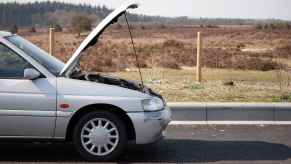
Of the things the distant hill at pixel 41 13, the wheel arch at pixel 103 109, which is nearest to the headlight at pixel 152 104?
the wheel arch at pixel 103 109

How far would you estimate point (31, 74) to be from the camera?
7.38 meters

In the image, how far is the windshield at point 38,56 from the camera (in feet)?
25.5

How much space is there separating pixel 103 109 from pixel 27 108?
897 millimetres

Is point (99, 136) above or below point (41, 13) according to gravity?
below

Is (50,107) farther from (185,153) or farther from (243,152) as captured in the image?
(243,152)

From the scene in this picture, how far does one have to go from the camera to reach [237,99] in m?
12.5

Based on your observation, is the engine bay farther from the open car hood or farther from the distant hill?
the distant hill

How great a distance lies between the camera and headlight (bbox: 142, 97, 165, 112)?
7.59m

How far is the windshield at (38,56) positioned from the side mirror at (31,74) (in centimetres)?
28

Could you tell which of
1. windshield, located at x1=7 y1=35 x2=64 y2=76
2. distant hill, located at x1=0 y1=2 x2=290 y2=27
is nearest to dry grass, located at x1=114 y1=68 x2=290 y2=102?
windshield, located at x1=7 y1=35 x2=64 y2=76

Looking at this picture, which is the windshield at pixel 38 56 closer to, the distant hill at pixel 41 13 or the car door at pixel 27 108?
the car door at pixel 27 108

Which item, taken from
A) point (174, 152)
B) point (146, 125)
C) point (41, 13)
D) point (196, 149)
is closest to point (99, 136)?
point (146, 125)

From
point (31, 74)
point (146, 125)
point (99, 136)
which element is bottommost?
point (99, 136)

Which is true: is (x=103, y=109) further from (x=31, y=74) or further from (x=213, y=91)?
(x=213, y=91)
